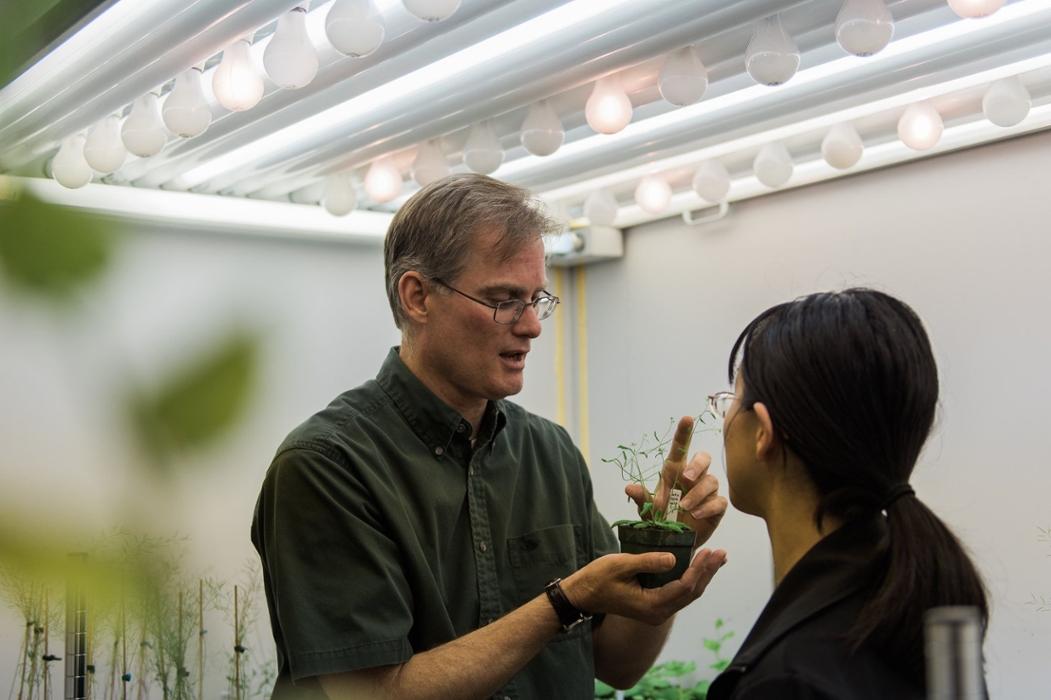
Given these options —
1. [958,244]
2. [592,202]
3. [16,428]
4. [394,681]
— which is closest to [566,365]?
[592,202]

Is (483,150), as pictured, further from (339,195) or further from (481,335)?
(481,335)

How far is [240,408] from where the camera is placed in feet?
0.63

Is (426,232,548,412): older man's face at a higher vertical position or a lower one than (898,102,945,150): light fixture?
lower

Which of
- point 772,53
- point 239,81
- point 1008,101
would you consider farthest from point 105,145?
point 1008,101

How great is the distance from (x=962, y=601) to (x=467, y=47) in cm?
174

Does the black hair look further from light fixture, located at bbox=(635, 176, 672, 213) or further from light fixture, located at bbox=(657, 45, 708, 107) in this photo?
light fixture, located at bbox=(635, 176, 672, 213)

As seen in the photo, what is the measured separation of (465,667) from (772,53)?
1431mm

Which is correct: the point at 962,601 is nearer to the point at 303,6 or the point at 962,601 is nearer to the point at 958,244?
the point at 303,6

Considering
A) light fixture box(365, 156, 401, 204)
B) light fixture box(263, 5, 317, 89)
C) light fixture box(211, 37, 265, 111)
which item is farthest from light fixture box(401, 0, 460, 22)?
light fixture box(365, 156, 401, 204)

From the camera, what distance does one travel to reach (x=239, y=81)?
2146 millimetres

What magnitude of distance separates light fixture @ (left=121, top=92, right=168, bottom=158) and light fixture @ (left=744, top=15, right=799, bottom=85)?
4.53 ft

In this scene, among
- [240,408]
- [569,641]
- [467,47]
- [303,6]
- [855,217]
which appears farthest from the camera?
[855,217]

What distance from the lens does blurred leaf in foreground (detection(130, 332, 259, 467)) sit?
7.4 inches

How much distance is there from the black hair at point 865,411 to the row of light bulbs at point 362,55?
1.00 m
